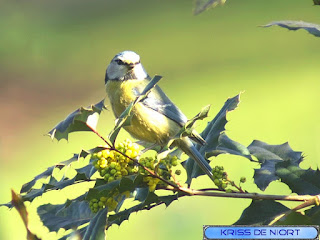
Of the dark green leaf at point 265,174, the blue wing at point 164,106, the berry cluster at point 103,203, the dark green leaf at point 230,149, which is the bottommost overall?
the dark green leaf at point 265,174

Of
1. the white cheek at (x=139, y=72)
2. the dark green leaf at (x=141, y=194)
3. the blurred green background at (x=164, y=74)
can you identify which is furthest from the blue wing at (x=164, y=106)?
the blurred green background at (x=164, y=74)

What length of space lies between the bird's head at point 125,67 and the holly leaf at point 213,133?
1.26 ft

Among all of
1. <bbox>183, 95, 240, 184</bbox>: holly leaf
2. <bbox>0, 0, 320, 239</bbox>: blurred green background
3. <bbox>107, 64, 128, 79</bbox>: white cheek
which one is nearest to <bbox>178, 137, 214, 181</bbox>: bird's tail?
<bbox>183, 95, 240, 184</bbox>: holly leaf

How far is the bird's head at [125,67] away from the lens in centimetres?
147

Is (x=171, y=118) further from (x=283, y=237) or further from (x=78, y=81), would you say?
(x=78, y=81)

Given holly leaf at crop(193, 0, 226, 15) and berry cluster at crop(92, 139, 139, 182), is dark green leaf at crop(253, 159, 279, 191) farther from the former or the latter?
holly leaf at crop(193, 0, 226, 15)

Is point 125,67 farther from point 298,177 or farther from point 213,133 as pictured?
point 298,177

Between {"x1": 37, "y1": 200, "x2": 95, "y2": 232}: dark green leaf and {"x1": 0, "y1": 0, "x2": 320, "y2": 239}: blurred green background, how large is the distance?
1310 millimetres

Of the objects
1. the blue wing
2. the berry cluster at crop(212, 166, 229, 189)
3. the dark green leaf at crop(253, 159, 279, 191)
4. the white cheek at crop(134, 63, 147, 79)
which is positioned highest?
the white cheek at crop(134, 63, 147, 79)

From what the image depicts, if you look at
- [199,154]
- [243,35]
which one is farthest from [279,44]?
[199,154]

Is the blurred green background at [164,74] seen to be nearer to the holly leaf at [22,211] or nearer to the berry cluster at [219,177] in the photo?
the berry cluster at [219,177]

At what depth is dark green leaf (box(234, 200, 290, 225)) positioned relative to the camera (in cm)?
94

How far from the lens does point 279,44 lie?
434 cm

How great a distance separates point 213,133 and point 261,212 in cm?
15
